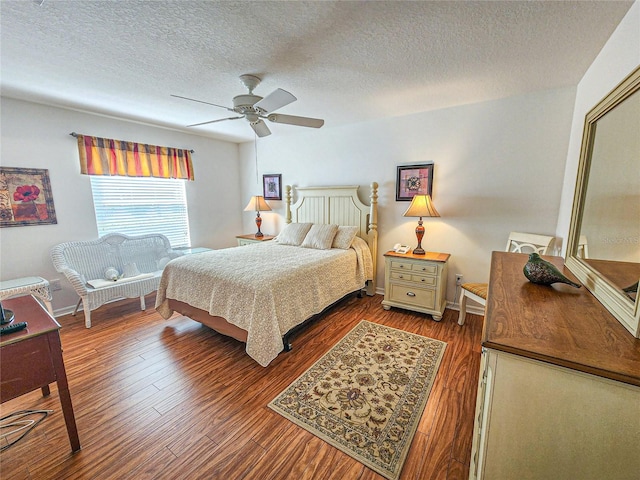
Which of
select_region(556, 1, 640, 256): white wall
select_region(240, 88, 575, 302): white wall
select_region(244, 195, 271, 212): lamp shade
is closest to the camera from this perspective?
select_region(556, 1, 640, 256): white wall

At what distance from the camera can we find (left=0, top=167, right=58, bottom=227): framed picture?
2779 mm

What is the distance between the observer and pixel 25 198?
114 inches

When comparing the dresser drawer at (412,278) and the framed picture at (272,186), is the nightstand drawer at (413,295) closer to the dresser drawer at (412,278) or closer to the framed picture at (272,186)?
the dresser drawer at (412,278)

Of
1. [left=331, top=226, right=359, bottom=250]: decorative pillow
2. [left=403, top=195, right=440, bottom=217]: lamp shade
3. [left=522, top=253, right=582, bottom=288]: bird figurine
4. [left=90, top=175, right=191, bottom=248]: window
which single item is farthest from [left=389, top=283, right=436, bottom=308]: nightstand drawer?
[left=90, top=175, right=191, bottom=248]: window

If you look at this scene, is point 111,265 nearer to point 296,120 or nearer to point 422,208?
point 296,120

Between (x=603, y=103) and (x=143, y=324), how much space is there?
415cm

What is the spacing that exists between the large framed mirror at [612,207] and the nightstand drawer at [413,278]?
53.5 inches

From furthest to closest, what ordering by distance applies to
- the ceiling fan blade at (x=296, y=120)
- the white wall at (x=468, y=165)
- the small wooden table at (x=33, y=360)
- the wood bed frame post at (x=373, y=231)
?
the wood bed frame post at (x=373, y=231)
the white wall at (x=468, y=165)
the ceiling fan blade at (x=296, y=120)
the small wooden table at (x=33, y=360)

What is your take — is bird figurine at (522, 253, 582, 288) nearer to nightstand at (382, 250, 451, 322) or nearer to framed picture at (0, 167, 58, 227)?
nightstand at (382, 250, 451, 322)

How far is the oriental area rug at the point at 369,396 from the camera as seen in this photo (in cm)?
153

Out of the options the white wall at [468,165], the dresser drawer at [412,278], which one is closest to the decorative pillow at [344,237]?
the white wall at [468,165]

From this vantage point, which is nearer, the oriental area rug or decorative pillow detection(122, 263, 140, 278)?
the oriental area rug

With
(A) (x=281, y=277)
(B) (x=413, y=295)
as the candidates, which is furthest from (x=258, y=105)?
(B) (x=413, y=295)

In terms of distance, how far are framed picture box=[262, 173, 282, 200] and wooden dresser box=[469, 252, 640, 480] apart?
4.04 m
